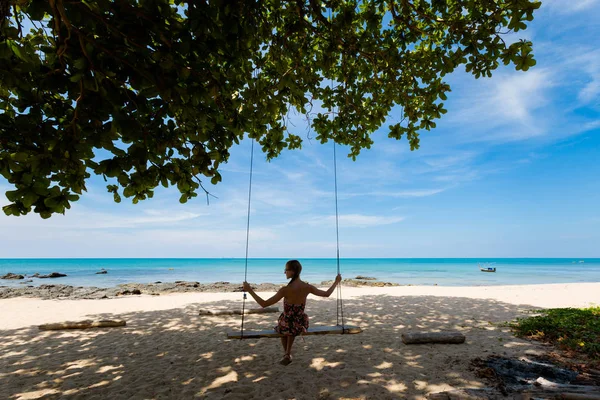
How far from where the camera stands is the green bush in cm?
545

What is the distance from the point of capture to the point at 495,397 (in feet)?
12.2

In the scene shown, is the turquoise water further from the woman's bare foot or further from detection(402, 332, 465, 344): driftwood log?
the woman's bare foot

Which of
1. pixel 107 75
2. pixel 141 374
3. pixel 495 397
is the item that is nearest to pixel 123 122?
pixel 107 75

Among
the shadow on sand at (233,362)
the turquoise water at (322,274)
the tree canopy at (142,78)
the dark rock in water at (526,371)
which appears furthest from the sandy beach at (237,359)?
the turquoise water at (322,274)

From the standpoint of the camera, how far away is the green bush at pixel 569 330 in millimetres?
5449

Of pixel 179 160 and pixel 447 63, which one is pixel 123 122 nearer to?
pixel 179 160

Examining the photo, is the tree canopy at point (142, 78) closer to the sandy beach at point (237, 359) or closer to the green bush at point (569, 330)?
the sandy beach at point (237, 359)

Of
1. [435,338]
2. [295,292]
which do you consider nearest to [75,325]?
[295,292]

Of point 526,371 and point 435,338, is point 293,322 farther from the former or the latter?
point 526,371

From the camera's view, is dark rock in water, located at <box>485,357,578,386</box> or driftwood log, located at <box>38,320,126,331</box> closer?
dark rock in water, located at <box>485,357,578,386</box>

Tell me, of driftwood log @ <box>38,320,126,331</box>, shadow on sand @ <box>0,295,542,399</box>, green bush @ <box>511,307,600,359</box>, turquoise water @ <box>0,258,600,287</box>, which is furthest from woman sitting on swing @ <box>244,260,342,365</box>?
turquoise water @ <box>0,258,600,287</box>

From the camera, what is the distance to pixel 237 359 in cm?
549

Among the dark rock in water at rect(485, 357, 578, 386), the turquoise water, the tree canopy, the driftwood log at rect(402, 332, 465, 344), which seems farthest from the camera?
the turquoise water

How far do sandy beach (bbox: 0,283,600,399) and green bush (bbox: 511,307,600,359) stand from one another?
1.33 ft
